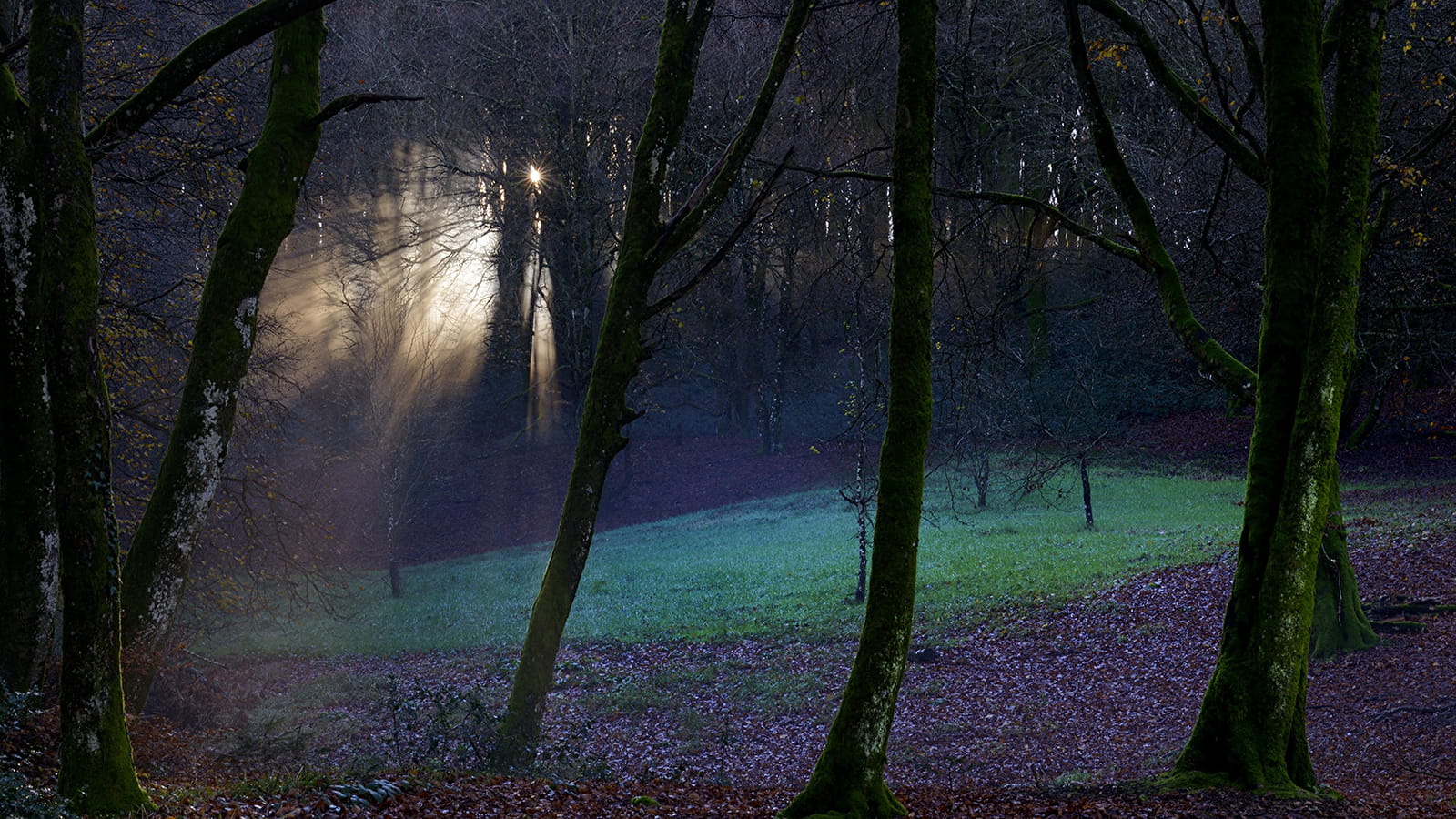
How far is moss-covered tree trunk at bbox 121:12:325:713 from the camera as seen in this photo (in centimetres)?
739

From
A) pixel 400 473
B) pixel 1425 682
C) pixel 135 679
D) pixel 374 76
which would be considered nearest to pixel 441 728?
pixel 135 679

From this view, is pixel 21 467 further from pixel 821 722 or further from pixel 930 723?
pixel 930 723

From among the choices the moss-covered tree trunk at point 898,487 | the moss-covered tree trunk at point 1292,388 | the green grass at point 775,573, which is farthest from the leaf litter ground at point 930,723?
the green grass at point 775,573

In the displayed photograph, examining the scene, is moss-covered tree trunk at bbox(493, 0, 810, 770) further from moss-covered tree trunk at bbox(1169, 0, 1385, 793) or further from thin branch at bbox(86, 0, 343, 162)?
moss-covered tree trunk at bbox(1169, 0, 1385, 793)

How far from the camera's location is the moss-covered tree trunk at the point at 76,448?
482 cm

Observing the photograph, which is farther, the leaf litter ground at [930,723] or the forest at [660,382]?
the leaf litter ground at [930,723]

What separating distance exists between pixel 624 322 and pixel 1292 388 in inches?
225

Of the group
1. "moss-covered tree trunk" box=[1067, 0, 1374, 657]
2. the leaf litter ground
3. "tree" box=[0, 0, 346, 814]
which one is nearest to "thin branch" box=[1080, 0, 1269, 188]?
"moss-covered tree trunk" box=[1067, 0, 1374, 657]

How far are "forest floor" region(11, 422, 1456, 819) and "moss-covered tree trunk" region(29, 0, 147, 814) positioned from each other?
581mm

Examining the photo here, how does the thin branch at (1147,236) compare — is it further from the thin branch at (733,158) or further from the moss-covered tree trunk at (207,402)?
the moss-covered tree trunk at (207,402)

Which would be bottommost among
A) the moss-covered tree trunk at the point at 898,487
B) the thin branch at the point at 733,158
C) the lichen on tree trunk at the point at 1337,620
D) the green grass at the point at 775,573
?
the green grass at the point at 775,573

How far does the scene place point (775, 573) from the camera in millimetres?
22797

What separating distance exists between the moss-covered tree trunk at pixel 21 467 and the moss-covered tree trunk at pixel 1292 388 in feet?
27.6

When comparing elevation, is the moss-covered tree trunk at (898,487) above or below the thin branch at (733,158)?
below
